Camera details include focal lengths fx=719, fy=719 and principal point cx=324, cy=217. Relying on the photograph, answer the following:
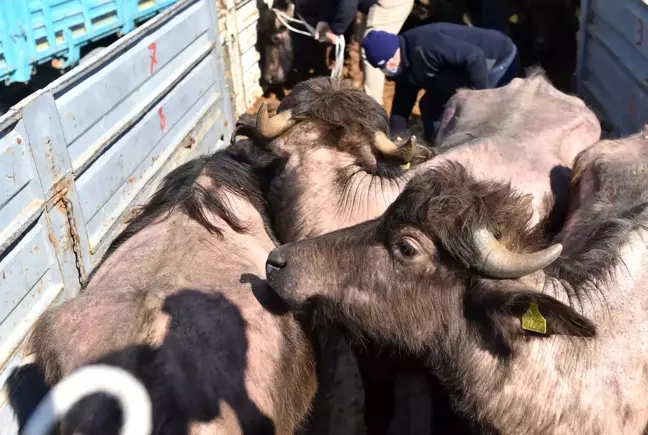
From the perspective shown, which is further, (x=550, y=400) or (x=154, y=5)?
(x=154, y=5)

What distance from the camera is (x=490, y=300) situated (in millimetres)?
3094

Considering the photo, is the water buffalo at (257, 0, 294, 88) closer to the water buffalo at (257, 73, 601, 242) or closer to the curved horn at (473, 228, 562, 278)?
Result: the water buffalo at (257, 73, 601, 242)

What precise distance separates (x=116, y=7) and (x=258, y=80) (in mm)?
3127

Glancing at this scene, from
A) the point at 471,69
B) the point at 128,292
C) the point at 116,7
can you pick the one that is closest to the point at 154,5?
the point at 116,7

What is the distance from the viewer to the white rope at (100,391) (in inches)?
104

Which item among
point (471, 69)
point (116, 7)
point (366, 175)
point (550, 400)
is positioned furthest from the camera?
point (116, 7)

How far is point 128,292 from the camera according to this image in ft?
10.9

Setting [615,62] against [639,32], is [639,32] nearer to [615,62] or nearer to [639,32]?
[639,32]

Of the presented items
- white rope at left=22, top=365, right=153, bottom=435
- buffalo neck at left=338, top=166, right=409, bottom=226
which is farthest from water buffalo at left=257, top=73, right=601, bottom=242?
white rope at left=22, top=365, right=153, bottom=435

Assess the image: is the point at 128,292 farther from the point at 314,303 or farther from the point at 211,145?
the point at 211,145

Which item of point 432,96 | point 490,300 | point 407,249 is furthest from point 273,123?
point 432,96

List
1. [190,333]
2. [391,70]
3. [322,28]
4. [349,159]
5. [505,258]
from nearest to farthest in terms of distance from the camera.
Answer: [505,258] < [190,333] < [349,159] < [391,70] < [322,28]

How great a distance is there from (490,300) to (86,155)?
273cm

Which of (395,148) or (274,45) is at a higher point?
(395,148)
